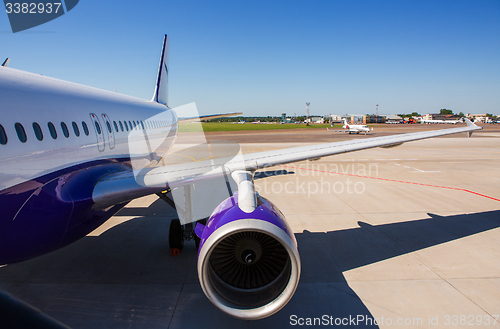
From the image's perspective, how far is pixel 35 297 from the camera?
523 cm

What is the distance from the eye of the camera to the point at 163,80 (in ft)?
57.7

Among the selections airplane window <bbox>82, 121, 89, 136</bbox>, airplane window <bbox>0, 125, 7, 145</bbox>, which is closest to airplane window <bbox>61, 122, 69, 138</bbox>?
airplane window <bbox>82, 121, 89, 136</bbox>

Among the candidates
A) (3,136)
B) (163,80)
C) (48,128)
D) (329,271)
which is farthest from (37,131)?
(163,80)

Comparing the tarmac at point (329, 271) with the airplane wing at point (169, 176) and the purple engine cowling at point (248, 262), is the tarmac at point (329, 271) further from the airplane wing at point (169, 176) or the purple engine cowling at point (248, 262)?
the airplane wing at point (169, 176)

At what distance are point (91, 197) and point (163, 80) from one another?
1377 centimetres

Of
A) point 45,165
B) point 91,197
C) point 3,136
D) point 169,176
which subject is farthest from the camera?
point 169,176

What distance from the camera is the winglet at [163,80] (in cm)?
1677

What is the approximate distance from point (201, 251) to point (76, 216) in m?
2.41

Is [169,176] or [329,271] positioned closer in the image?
[169,176]

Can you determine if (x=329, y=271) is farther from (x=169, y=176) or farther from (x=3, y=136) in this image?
(x=3, y=136)

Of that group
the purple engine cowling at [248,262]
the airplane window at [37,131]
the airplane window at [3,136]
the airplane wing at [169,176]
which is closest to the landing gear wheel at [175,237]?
the airplane wing at [169,176]

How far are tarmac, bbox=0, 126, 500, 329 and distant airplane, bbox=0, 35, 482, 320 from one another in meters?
1.00

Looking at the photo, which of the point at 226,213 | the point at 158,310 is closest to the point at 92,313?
the point at 158,310

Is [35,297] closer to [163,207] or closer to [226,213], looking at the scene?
[226,213]
